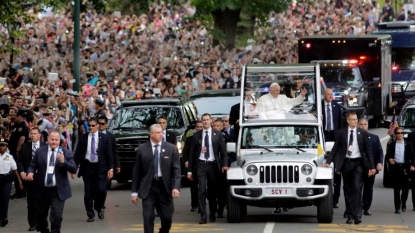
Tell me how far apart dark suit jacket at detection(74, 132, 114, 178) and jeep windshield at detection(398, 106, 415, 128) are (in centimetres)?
672

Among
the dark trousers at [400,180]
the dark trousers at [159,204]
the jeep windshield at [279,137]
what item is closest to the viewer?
the dark trousers at [159,204]

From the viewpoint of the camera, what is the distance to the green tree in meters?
40.9

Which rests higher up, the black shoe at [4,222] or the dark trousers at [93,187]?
the dark trousers at [93,187]

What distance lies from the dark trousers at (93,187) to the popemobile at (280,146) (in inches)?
84.5

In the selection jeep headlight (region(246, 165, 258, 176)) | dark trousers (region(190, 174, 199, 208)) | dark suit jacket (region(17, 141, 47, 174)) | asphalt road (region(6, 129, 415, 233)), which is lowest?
asphalt road (region(6, 129, 415, 233))

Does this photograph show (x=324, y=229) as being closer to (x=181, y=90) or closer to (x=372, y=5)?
(x=181, y=90)

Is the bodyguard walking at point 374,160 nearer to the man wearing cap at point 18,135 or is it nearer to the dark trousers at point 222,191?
the dark trousers at point 222,191

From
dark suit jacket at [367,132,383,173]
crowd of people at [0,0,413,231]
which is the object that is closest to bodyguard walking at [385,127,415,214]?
dark suit jacket at [367,132,383,173]

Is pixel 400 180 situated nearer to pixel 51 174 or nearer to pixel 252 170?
pixel 252 170

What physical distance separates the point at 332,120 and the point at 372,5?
36097mm

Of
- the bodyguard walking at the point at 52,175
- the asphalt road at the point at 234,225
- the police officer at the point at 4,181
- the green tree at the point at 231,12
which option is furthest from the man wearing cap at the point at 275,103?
the green tree at the point at 231,12

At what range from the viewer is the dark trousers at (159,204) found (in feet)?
50.9

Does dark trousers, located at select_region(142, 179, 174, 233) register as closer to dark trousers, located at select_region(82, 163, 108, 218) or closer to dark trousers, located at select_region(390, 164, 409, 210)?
dark trousers, located at select_region(82, 163, 108, 218)

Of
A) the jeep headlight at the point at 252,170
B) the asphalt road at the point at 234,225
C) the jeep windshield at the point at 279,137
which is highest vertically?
the jeep windshield at the point at 279,137
